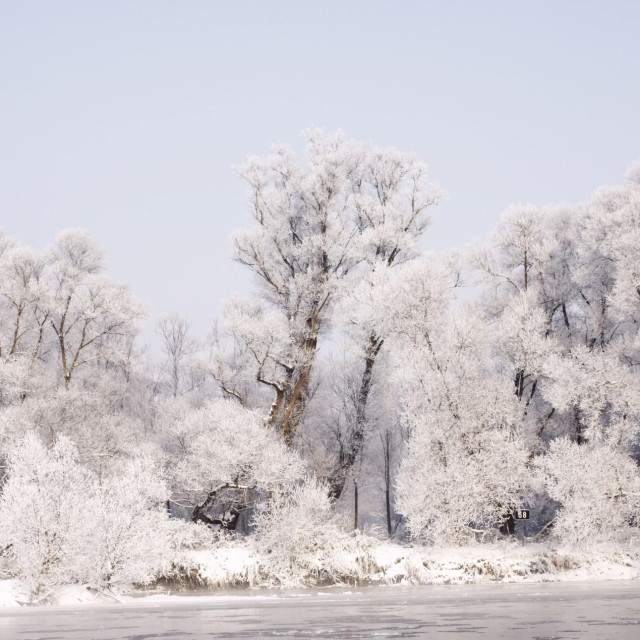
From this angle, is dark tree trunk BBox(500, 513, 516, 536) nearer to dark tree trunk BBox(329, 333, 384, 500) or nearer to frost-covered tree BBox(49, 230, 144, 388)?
dark tree trunk BBox(329, 333, 384, 500)

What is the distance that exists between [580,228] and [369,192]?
29.4 ft

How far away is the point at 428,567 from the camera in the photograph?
2797cm

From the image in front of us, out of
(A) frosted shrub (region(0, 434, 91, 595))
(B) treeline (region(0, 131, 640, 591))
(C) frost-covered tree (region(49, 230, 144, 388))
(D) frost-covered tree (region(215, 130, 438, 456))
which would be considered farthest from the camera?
(C) frost-covered tree (region(49, 230, 144, 388))

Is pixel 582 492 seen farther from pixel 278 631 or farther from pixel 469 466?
pixel 278 631

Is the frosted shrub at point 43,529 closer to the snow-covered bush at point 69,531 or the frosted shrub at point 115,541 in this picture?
the snow-covered bush at point 69,531

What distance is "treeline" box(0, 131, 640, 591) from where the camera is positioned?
28.6 m

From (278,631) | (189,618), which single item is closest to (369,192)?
(189,618)

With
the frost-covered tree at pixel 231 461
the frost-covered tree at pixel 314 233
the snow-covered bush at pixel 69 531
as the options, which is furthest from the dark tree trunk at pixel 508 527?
the snow-covered bush at pixel 69 531

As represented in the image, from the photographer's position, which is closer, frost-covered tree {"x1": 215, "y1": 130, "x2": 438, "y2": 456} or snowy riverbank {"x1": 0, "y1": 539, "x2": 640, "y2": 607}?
snowy riverbank {"x1": 0, "y1": 539, "x2": 640, "y2": 607}

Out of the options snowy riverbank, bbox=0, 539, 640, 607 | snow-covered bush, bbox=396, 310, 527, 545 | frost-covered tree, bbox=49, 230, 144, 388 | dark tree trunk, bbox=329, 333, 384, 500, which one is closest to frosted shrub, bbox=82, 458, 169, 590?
snowy riverbank, bbox=0, 539, 640, 607

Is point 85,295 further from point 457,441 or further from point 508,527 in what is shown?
point 508,527

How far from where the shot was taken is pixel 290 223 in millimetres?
35750

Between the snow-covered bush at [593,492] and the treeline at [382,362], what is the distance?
69 millimetres

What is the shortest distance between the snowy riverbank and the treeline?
→ 2.49ft
